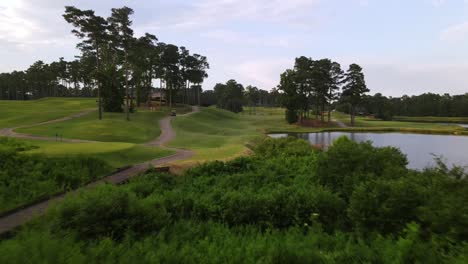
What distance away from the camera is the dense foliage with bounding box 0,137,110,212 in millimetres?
18094

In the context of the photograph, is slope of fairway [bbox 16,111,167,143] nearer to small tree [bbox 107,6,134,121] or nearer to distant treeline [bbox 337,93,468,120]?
small tree [bbox 107,6,134,121]

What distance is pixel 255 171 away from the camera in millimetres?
23953

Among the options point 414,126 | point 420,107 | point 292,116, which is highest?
point 420,107

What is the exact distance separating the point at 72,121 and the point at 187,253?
5449cm

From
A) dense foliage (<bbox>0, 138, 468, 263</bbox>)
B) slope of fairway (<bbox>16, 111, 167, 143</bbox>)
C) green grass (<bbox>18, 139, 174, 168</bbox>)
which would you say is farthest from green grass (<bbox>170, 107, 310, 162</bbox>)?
dense foliage (<bbox>0, 138, 468, 263</bbox>)

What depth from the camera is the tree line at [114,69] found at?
54.5 metres

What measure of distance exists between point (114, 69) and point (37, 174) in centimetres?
5235

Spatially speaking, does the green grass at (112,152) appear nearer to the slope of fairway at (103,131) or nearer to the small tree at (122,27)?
the slope of fairway at (103,131)

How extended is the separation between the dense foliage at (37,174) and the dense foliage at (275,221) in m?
4.47

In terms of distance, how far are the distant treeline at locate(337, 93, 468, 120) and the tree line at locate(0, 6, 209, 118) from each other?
66.1 meters

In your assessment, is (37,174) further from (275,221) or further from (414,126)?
(414,126)

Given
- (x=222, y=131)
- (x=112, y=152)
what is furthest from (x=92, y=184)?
(x=222, y=131)

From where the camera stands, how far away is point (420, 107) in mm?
139000

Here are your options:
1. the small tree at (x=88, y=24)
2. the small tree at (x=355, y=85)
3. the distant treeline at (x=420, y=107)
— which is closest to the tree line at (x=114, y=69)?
the small tree at (x=88, y=24)
